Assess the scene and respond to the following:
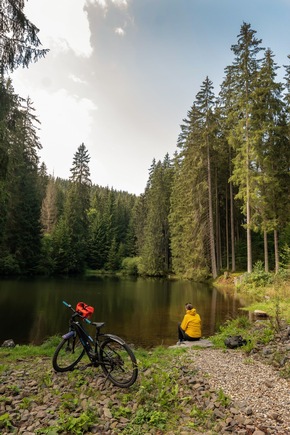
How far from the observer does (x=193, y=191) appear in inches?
1359

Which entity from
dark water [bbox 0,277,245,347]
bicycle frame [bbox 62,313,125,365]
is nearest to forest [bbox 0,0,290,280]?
dark water [bbox 0,277,245,347]

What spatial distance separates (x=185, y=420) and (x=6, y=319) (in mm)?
→ 10895

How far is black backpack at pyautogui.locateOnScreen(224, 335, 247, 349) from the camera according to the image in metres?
8.37

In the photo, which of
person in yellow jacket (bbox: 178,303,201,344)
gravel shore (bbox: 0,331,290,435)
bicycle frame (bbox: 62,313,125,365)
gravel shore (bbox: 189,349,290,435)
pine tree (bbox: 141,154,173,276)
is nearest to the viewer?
gravel shore (bbox: 0,331,290,435)

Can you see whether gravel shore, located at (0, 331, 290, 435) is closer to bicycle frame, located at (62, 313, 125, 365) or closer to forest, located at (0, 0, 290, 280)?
bicycle frame, located at (62, 313, 125, 365)

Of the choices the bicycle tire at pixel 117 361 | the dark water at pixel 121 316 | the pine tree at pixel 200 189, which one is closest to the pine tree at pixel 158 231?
the pine tree at pixel 200 189

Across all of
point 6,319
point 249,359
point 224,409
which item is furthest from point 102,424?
point 6,319

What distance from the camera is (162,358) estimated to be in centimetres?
739

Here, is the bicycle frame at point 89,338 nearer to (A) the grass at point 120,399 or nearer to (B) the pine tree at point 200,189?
(A) the grass at point 120,399

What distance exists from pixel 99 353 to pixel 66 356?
2.80 feet

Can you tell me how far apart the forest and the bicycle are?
29.5ft

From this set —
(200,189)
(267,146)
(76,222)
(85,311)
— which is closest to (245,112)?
(267,146)

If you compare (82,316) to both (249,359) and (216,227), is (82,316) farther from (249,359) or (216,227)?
(216,227)

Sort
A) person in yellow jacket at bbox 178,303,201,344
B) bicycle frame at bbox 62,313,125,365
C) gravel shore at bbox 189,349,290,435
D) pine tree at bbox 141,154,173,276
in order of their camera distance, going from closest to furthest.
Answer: gravel shore at bbox 189,349,290,435 → bicycle frame at bbox 62,313,125,365 → person in yellow jacket at bbox 178,303,201,344 → pine tree at bbox 141,154,173,276
